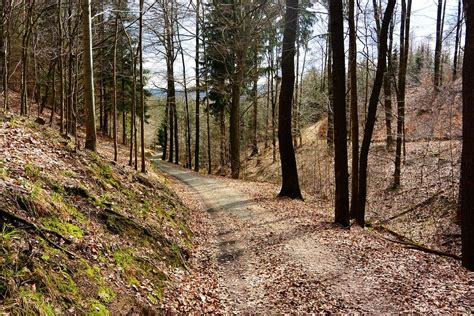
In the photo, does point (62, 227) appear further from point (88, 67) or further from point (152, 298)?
point (88, 67)

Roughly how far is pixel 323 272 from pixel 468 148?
359cm

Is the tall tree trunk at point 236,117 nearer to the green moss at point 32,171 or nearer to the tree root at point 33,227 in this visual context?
the green moss at point 32,171

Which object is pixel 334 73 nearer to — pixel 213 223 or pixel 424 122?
pixel 213 223

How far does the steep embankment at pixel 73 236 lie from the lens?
3471 mm

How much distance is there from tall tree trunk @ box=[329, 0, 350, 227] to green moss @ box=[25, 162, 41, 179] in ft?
23.8

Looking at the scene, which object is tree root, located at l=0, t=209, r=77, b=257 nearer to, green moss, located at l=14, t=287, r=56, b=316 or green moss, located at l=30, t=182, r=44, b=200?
green moss, located at l=30, t=182, r=44, b=200

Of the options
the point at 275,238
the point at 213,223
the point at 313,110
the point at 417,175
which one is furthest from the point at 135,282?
the point at 313,110

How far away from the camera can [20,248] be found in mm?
3627

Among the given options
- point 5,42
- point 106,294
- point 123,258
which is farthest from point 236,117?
point 106,294

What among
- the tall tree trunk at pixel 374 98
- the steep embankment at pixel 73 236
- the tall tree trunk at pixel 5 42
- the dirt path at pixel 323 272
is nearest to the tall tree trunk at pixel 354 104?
the tall tree trunk at pixel 374 98

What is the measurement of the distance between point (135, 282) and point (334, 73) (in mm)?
7400

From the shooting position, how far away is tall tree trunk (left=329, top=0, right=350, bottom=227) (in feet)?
30.6

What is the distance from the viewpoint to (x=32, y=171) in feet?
18.7

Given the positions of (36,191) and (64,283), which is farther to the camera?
(36,191)
